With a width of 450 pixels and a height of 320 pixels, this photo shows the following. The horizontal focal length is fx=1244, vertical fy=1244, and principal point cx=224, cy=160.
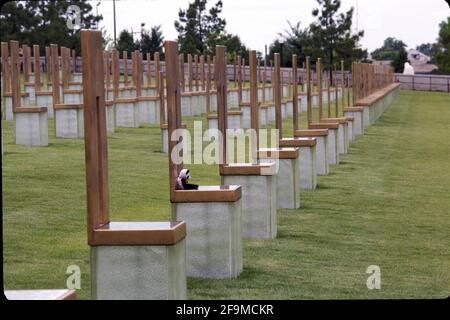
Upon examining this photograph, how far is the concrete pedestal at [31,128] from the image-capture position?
2061 cm

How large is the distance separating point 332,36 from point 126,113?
3489 cm

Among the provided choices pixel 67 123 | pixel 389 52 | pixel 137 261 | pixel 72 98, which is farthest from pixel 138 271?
pixel 389 52

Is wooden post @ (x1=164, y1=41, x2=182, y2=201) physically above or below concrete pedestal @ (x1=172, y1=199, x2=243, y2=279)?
above

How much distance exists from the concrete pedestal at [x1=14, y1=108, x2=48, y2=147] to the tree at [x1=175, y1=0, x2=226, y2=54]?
16423 millimetres

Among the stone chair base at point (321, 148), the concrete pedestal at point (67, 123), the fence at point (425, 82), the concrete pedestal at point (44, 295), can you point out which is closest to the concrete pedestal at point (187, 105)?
the concrete pedestal at point (67, 123)

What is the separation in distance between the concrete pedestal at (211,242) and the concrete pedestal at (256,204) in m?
2.13

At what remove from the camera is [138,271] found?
6.37 meters

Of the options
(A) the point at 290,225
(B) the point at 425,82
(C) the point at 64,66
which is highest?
(C) the point at 64,66

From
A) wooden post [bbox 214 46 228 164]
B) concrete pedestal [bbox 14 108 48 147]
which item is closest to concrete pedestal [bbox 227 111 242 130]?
concrete pedestal [bbox 14 108 48 147]

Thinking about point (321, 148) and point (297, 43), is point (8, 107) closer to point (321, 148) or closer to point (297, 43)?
point (321, 148)

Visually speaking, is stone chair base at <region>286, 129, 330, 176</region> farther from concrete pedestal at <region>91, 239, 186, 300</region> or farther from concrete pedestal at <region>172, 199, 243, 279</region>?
concrete pedestal at <region>91, 239, 186, 300</region>

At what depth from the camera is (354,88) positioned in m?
39.4

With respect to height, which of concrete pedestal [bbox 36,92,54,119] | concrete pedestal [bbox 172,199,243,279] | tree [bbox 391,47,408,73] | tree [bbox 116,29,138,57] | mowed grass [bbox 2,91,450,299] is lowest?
mowed grass [bbox 2,91,450,299]

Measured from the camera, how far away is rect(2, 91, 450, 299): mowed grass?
8.14 meters
